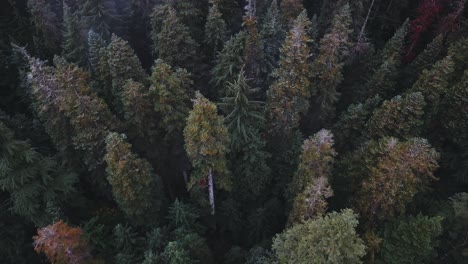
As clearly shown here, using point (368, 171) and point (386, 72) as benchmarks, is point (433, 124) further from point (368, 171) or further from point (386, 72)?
point (368, 171)

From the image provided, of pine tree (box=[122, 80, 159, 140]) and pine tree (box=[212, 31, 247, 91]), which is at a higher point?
pine tree (box=[212, 31, 247, 91])

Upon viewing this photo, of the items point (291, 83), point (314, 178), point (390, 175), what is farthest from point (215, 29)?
point (390, 175)

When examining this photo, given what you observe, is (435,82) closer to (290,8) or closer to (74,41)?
(290,8)

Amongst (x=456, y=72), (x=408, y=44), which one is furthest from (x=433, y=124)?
(x=408, y=44)

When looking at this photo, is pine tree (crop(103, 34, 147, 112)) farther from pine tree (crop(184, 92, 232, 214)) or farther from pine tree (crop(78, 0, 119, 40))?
pine tree (crop(184, 92, 232, 214))

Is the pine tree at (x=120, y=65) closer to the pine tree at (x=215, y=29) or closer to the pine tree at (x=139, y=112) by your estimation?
the pine tree at (x=139, y=112)

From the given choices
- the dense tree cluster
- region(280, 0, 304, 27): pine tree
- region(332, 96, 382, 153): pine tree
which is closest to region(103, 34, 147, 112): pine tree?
the dense tree cluster

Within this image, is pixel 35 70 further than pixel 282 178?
No
